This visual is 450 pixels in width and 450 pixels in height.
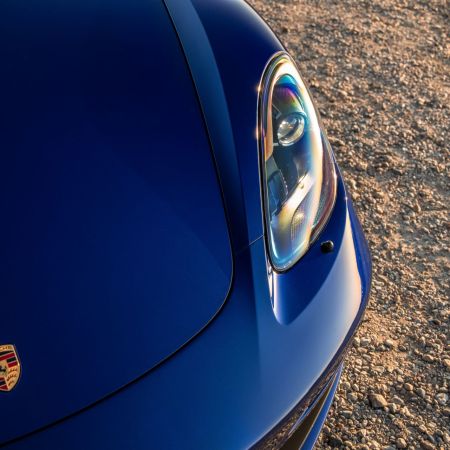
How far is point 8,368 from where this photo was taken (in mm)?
1386

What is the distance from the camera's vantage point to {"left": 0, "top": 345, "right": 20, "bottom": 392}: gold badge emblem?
4.52ft

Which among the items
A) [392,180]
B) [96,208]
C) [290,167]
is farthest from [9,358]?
[392,180]

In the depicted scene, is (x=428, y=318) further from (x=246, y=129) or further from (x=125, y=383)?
(x=125, y=383)

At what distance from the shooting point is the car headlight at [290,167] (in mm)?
1690

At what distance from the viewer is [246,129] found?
1.73 m

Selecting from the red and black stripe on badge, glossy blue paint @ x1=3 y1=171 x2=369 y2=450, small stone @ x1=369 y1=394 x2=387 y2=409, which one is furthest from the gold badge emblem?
small stone @ x1=369 y1=394 x2=387 y2=409

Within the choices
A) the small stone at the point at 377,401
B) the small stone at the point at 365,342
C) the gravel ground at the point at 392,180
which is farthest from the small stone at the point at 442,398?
the small stone at the point at 365,342

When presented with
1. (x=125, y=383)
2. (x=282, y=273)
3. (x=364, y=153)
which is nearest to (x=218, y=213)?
(x=282, y=273)

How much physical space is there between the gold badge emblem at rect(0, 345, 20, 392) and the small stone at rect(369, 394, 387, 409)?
51.7 inches

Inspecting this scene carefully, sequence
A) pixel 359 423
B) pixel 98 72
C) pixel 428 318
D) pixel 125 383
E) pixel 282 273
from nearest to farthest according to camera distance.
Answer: pixel 125 383
pixel 282 273
pixel 98 72
pixel 359 423
pixel 428 318

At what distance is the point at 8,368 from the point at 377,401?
1340 mm

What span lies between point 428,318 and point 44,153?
1601mm

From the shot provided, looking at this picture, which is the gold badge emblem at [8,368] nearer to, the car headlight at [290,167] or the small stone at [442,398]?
the car headlight at [290,167]

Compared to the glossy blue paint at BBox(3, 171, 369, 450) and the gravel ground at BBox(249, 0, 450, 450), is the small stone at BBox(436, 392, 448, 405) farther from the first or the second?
the glossy blue paint at BBox(3, 171, 369, 450)
